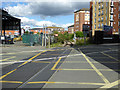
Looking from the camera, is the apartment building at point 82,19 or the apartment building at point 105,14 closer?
the apartment building at point 105,14

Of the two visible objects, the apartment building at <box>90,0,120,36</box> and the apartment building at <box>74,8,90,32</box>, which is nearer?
the apartment building at <box>90,0,120,36</box>

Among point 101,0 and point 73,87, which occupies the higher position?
point 101,0

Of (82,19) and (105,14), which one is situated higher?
(82,19)

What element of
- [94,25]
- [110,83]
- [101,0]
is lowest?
[110,83]

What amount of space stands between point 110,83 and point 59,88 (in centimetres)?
203

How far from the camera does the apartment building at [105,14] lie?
46094 millimetres

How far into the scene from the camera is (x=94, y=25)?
5347 cm

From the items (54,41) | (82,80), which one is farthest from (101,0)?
(82,80)

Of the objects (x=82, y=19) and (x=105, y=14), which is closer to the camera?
(x=105, y=14)

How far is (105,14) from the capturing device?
48.7 meters

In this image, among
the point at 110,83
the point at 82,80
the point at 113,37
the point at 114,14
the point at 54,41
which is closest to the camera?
the point at 110,83

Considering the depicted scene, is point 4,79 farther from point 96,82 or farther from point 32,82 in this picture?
point 96,82

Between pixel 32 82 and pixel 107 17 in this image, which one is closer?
pixel 32 82

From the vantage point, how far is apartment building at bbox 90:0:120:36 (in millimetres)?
46094
